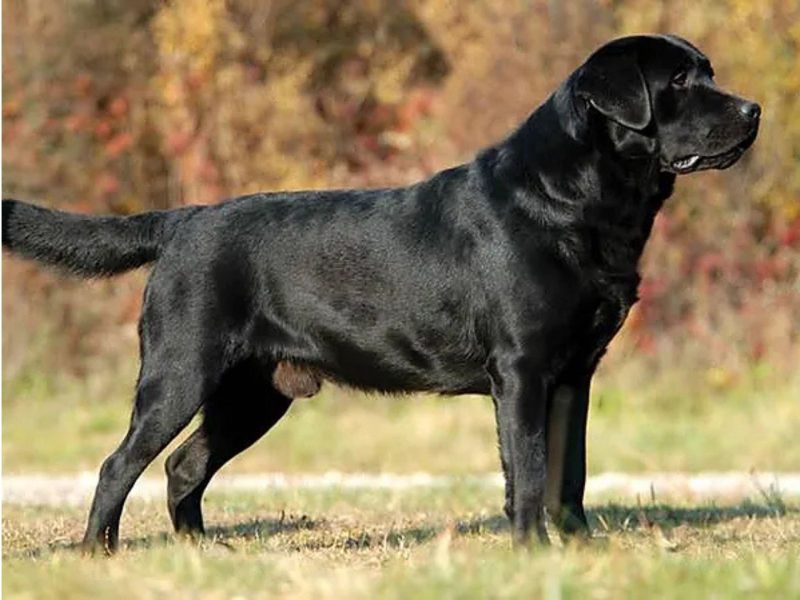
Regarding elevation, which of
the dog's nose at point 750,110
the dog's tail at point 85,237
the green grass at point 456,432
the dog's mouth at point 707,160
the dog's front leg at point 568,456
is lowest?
the green grass at point 456,432

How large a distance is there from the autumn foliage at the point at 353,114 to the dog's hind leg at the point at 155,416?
923 centimetres

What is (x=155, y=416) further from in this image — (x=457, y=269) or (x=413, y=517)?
(x=413, y=517)

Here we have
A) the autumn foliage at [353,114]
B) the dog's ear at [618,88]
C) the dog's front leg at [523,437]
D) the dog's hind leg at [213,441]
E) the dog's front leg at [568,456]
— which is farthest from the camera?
the autumn foliage at [353,114]

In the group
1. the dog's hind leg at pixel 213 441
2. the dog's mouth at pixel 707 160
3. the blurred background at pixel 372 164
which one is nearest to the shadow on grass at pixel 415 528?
the dog's hind leg at pixel 213 441

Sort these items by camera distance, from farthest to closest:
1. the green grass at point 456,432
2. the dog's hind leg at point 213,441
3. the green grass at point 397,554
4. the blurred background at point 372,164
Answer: the blurred background at point 372,164
the green grass at point 456,432
the dog's hind leg at point 213,441
the green grass at point 397,554

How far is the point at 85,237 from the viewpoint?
6.83 metres

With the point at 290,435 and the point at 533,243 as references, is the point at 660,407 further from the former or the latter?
the point at 533,243

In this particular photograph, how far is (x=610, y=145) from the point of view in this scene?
248 inches

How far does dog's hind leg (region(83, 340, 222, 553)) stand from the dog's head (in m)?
1.87

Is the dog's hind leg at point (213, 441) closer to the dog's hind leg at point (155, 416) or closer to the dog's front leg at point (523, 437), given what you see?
the dog's hind leg at point (155, 416)

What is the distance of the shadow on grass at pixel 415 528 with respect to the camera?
22.2ft

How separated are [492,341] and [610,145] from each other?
0.89 meters

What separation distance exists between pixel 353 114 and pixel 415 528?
11.4m

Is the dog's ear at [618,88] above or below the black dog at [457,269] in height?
above
